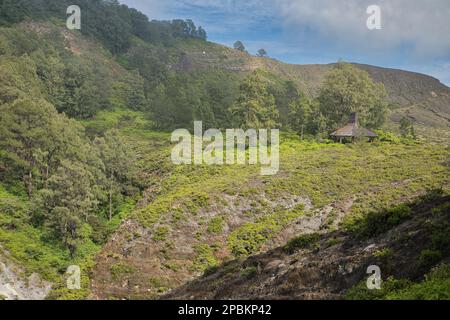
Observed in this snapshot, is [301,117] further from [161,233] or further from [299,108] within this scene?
[161,233]

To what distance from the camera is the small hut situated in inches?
2488

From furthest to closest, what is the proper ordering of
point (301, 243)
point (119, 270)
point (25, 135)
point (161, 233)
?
point (25, 135) < point (161, 233) < point (119, 270) < point (301, 243)

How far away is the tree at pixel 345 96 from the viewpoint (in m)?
69.8

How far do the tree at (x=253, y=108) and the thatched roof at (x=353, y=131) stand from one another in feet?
35.8

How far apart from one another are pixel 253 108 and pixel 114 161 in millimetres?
28575

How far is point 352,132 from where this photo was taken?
207 feet

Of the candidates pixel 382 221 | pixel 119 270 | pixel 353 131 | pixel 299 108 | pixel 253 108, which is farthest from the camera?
pixel 299 108

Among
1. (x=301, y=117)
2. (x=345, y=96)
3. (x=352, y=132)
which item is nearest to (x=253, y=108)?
(x=301, y=117)

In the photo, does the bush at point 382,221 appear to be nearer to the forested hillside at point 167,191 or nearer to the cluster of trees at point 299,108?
the forested hillside at point 167,191

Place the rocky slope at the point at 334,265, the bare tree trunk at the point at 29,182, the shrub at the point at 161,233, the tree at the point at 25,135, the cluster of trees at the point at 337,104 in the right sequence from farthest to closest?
the cluster of trees at the point at 337,104
the bare tree trunk at the point at 29,182
the tree at the point at 25,135
the shrub at the point at 161,233
the rocky slope at the point at 334,265

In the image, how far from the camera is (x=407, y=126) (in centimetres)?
8494

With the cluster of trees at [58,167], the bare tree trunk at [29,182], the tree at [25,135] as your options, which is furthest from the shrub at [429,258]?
the bare tree trunk at [29,182]
